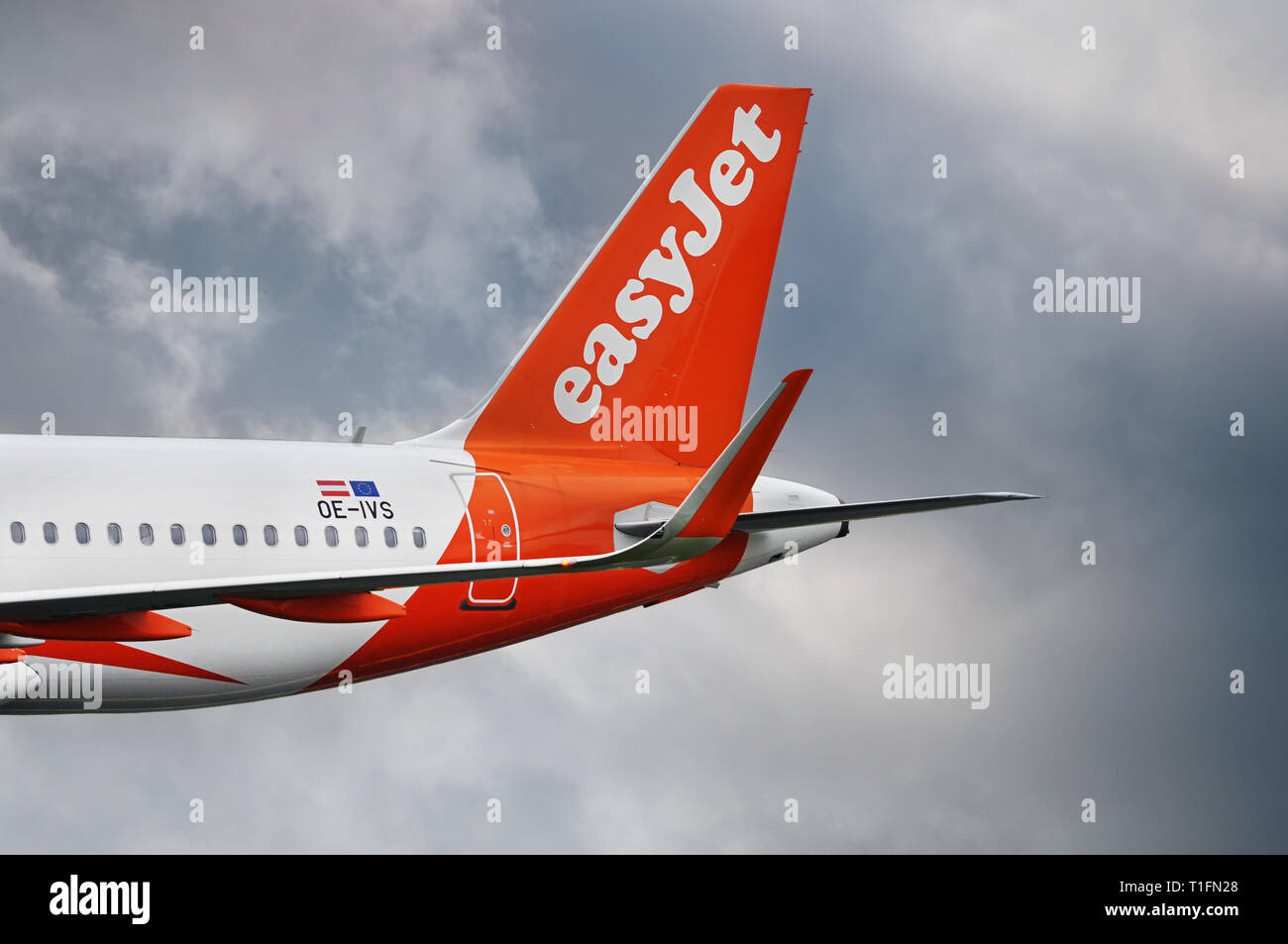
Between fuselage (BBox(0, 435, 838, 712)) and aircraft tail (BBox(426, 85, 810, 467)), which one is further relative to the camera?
aircraft tail (BBox(426, 85, 810, 467))

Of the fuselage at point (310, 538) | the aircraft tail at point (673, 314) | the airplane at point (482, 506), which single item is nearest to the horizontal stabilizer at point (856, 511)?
the airplane at point (482, 506)

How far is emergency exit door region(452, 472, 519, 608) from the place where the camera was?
2020cm

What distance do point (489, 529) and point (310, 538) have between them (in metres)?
2.43

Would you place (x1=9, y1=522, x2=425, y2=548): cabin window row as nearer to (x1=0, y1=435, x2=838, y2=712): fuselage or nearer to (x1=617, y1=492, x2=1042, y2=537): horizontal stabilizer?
(x1=0, y1=435, x2=838, y2=712): fuselage

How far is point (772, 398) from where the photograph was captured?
1383 centimetres

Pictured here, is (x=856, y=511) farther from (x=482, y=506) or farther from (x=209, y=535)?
(x=209, y=535)

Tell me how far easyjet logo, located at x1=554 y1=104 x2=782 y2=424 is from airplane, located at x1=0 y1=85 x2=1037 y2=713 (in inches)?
1.3

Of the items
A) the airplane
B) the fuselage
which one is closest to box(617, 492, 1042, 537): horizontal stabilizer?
the airplane

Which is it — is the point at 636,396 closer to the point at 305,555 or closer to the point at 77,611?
the point at 305,555

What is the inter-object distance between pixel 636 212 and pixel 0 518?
32.4ft

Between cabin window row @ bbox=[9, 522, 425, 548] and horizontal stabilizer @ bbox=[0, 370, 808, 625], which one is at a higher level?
cabin window row @ bbox=[9, 522, 425, 548]

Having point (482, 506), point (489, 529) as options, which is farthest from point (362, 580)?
point (482, 506)

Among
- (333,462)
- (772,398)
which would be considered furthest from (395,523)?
(772,398)

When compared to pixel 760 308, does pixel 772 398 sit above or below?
below
